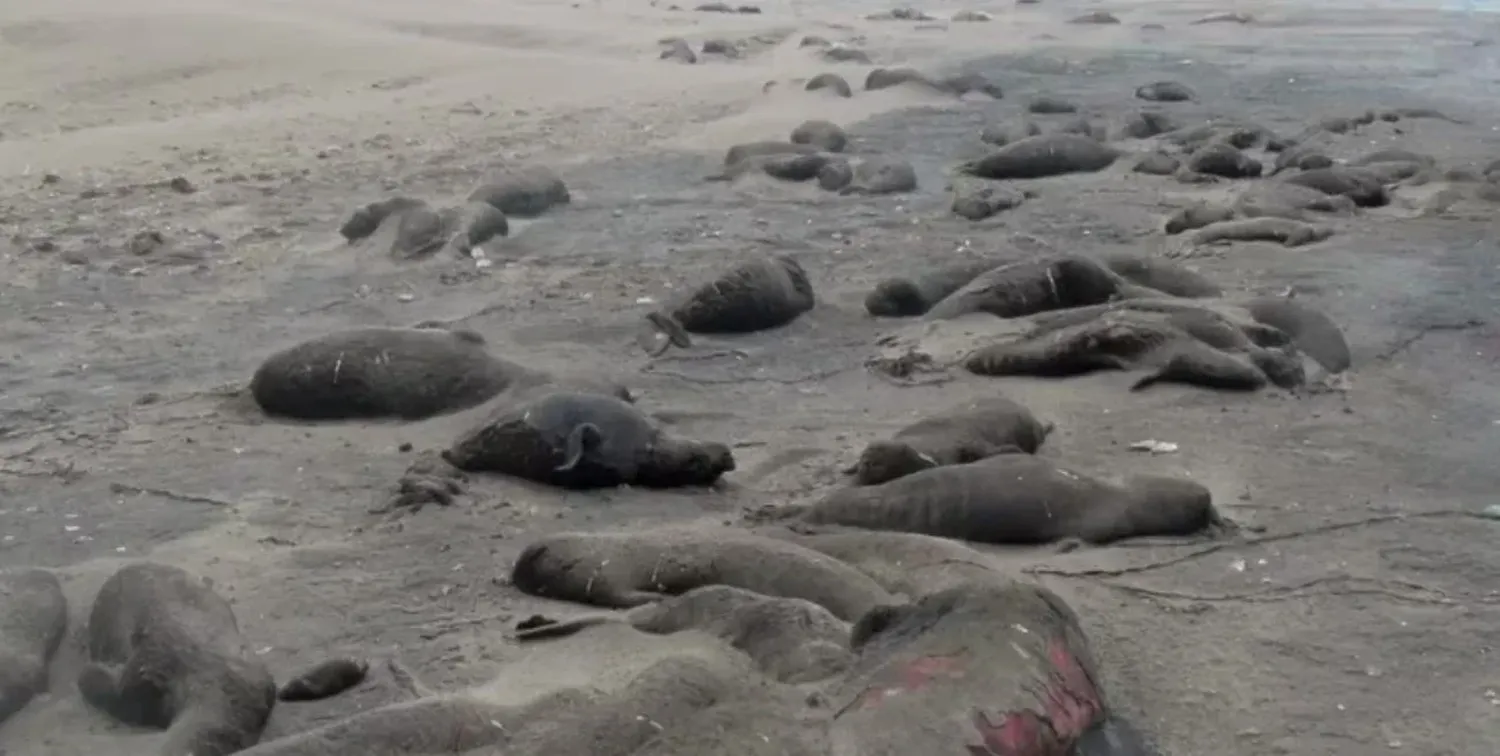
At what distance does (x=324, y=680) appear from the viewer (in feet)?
11.0

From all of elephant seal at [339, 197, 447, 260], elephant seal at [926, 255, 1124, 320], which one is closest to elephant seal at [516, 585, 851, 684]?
elephant seal at [926, 255, 1124, 320]

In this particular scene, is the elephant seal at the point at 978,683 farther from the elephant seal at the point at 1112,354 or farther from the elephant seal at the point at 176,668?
the elephant seal at the point at 1112,354

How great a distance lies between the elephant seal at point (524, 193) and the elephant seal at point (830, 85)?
490 cm

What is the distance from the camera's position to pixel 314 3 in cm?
1661

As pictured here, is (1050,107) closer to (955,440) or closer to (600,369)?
(600,369)

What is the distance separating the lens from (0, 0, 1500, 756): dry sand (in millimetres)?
3586

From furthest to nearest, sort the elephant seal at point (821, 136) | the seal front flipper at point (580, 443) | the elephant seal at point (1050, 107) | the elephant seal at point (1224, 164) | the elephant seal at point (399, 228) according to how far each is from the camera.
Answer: the elephant seal at point (1050, 107), the elephant seal at point (821, 136), the elephant seal at point (1224, 164), the elephant seal at point (399, 228), the seal front flipper at point (580, 443)

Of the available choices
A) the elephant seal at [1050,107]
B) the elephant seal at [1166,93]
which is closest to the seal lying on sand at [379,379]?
the elephant seal at [1050,107]

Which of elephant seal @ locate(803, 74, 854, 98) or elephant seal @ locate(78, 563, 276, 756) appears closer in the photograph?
elephant seal @ locate(78, 563, 276, 756)

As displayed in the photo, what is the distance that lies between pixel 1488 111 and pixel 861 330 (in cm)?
839

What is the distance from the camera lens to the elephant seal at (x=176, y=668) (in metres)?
3.08

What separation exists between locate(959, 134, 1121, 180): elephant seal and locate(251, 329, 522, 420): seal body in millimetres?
5162

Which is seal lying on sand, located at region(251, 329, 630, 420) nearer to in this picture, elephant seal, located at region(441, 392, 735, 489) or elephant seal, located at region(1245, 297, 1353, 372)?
elephant seal, located at region(441, 392, 735, 489)

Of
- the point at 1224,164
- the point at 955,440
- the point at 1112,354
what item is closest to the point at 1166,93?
the point at 1224,164
